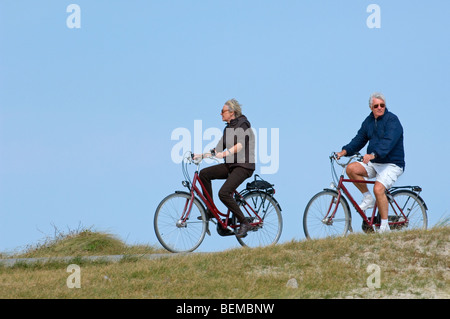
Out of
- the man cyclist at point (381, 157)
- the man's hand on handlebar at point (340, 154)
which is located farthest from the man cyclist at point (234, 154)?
the man cyclist at point (381, 157)

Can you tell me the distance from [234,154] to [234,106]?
2.75ft

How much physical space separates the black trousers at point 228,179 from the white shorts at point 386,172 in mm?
2256

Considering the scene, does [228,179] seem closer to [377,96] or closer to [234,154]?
[234,154]

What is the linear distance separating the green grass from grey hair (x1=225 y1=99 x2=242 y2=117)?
7.84 ft

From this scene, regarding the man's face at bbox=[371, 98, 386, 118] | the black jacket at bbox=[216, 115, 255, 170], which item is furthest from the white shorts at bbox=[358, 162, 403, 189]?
the black jacket at bbox=[216, 115, 255, 170]

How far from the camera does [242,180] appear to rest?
35.3 feet

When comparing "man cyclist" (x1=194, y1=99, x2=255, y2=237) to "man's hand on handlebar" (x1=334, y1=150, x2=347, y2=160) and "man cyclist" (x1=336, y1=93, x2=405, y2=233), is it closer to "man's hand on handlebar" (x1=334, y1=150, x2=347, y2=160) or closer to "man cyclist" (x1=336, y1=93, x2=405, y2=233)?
"man's hand on handlebar" (x1=334, y1=150, x2=347, y2=160)

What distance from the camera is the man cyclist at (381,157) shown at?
11.0 metres

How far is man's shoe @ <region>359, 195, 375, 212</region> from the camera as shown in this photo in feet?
37.1

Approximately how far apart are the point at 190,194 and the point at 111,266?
1827mm

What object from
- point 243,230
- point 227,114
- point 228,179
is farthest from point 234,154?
point 243,230

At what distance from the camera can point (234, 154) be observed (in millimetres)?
10688

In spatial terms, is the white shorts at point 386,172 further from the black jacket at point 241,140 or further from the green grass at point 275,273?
the black jacket at point 241,140
